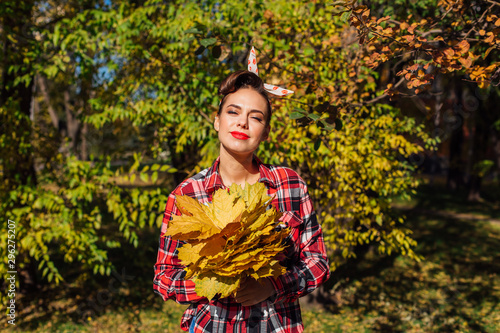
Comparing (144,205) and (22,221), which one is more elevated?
(144,205)

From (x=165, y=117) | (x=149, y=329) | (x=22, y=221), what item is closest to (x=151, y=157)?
(x=165, y=117)

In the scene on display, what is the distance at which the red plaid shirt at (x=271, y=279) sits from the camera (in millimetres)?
1810

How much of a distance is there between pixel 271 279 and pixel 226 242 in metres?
0.40

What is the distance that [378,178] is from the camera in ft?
14.3

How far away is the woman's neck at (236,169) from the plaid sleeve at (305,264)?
32 cm

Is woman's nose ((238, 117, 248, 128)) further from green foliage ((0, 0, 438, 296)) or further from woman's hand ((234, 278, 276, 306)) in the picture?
green foliage ((0, 0, 438, 296))

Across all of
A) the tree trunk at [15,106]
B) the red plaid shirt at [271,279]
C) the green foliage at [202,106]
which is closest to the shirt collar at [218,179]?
the red plaid shirt at [271,279]

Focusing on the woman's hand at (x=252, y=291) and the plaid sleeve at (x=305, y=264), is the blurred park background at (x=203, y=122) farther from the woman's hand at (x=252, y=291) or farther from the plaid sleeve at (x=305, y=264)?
the woman's hand at (x=252, y=291)

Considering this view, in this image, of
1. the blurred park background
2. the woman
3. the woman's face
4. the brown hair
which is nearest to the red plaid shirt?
the woman

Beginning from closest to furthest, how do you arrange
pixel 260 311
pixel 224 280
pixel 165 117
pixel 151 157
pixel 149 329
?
pixel 224 280, pixel 260 311, pixel 165 117, pixel 151 157, pixel 149 329

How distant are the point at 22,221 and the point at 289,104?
373 cm

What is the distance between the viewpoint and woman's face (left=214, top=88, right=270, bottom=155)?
1.94 metres

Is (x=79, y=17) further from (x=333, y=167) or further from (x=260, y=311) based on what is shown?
(x=260, y=311)

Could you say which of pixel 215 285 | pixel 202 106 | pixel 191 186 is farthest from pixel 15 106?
pixel 215 285
